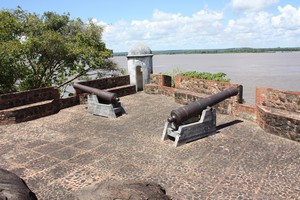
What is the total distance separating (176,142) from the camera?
7148mm

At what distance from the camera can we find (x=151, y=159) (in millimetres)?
6418

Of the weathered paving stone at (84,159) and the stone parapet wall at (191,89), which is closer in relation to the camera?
the weathered paving stone at (84,159)

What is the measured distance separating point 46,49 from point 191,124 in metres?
10.2

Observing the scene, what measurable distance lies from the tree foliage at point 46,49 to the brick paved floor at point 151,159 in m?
5.01

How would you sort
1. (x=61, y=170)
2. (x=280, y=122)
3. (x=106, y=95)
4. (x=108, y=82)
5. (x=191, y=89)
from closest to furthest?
(x=61, y=170) → (x=280, y=122) → (x=106, y=95) → (x=191, y=89) → (x=108, y=82)

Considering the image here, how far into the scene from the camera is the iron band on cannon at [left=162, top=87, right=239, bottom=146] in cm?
721

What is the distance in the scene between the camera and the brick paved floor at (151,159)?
203 inches

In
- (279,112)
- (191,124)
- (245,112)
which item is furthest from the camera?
(245,112)

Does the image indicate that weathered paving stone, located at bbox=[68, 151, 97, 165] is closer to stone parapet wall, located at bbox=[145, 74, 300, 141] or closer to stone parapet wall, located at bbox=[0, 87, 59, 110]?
stone parapet wall, located at bbox=[0, 87, 59, 110]

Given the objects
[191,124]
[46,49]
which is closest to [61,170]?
[191,124]

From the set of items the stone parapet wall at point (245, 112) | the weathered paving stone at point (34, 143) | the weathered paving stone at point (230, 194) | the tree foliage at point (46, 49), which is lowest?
the weathered paving stone at point (230, 194)

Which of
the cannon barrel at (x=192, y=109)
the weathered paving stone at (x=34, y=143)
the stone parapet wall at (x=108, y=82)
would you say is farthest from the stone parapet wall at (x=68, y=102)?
the cannon barrel at (x=192, y=109)

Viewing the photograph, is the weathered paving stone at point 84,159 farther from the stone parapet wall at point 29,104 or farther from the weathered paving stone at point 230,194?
the stone parapet wall at point 29,104

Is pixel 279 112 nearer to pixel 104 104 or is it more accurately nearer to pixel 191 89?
pixel 191 89
